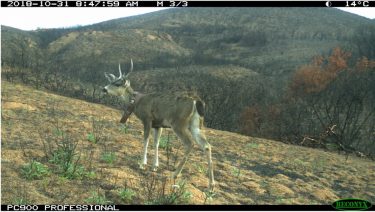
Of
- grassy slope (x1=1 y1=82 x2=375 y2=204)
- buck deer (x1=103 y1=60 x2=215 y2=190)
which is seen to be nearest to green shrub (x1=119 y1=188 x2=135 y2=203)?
grassy slope (x1=1 y1=82 x2=375 y2=204)

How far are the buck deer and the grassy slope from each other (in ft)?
2.03

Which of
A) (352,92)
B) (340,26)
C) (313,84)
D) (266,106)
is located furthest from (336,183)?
(340,26)

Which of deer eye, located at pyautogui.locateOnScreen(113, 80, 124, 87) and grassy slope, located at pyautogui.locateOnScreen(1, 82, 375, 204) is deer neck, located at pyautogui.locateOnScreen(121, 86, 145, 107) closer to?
deer eye, located at pyautogui.locateOnScreen(113, 80, 124, 87)

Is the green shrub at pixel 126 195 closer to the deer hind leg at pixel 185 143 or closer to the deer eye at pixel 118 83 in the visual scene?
the deer hind leg at pixel 185 143

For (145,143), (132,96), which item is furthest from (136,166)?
(132,96)

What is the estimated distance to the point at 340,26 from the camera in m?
101

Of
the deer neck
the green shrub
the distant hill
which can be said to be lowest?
the distant hill

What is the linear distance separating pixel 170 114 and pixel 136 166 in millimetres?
1305

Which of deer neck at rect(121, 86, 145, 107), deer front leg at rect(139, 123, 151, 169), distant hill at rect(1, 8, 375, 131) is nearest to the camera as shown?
deer front leg at rect(139, 123, 151, 169)

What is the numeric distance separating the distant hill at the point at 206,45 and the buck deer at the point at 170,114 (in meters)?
19.9

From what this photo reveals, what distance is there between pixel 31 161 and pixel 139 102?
2644mm

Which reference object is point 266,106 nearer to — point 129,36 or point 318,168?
point 318,168

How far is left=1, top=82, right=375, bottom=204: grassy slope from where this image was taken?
7781mm

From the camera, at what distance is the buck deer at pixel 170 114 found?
8.91 m
